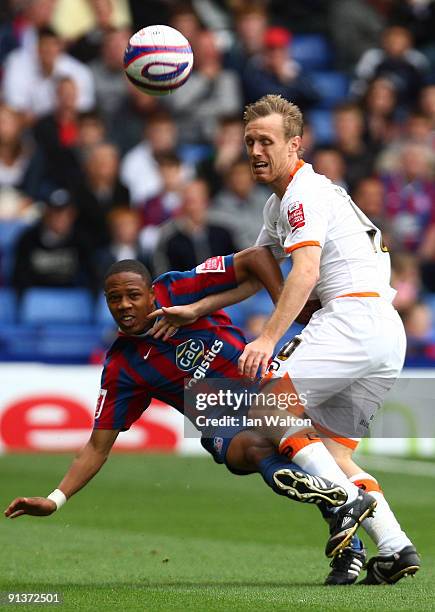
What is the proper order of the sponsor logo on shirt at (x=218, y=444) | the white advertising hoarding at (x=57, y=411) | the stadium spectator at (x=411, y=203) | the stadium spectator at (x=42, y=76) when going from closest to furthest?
the sponsor logo on shirt at (x=218, y=444), the white advertising hoarding at (x=57, y=411), the stadium spectator at (x=411, y=203), the stadium spectator at (x=42, y=76)

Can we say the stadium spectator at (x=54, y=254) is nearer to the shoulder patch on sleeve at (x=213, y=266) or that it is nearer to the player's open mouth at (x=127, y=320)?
the shoulder patch on sleeve at (x=213, y=266)

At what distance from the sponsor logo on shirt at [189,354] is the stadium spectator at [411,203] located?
30.0 feet

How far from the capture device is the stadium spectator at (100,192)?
Answer: 50.9ft

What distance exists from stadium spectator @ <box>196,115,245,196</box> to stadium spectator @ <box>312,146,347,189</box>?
3.17 ft

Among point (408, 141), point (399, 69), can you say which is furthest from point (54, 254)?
point (399, 69)

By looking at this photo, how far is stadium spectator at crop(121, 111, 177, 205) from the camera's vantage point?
16375mm

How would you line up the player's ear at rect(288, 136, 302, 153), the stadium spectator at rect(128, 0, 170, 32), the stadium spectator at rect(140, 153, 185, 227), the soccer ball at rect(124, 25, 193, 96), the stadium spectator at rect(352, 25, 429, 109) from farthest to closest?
1. the stadium spectator at rect(128, 0, 170, 32)
2. the stadium spectator at rect(352, 25, 429, 109)
3. the stadium spectator at rect(140, 153, 185, 227)
4. the soccer ball at rect(124, 25, 193, 96)
5. the player's ear at rect(288, 136, 302, 153)

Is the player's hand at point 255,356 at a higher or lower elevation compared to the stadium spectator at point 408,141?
lower

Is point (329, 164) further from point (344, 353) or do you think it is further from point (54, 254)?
point (344, 353)

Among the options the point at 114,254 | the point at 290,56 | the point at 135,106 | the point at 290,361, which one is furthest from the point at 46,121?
the point at 290,361

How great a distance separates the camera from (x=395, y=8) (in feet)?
64.6

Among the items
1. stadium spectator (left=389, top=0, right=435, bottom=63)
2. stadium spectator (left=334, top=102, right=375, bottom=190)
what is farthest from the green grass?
stadium spectator (left=389, top=0, right=435, bottom=63)

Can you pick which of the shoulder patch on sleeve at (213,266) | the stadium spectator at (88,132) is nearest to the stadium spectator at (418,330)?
the stadium spectator at (88,132)

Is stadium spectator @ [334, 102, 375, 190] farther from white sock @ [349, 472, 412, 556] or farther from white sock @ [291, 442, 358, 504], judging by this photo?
white sock @ [291, 442, 358, 504]
